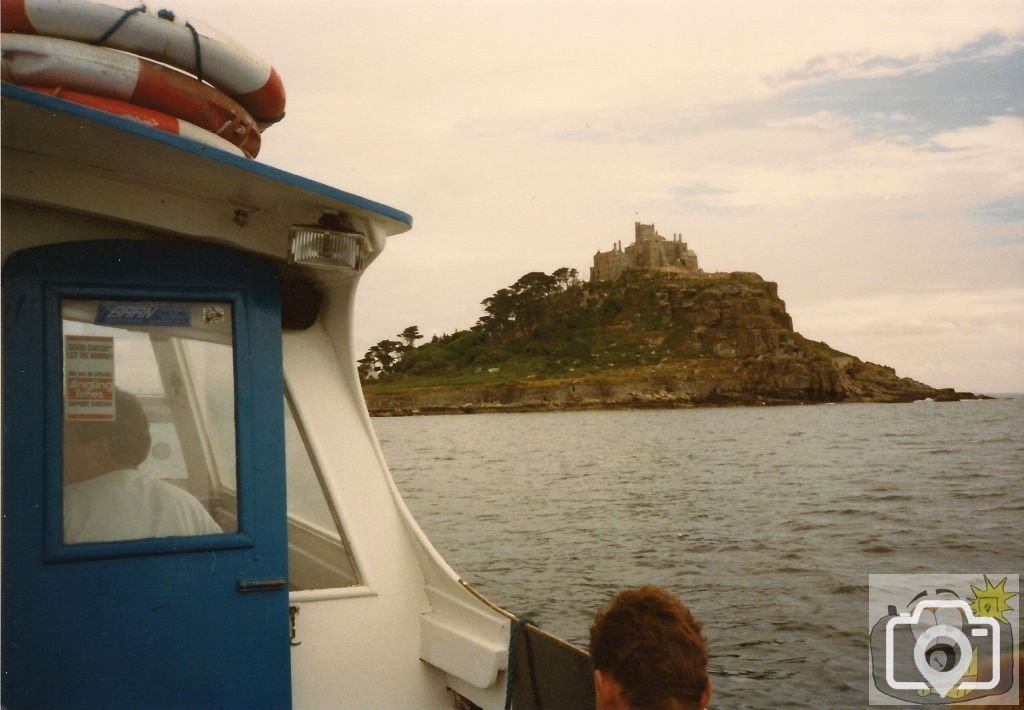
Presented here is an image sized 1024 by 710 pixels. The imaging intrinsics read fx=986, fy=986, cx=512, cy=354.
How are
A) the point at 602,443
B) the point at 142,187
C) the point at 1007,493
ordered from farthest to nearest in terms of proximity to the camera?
the point at 602,443 < the point at 1007,493 < the point at 142,187

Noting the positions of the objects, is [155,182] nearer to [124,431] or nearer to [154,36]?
[154,36]

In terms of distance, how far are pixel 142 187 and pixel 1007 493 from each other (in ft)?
113

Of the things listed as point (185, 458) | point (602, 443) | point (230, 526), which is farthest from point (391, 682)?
point (602, 443)

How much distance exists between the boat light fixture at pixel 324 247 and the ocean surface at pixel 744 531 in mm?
9148

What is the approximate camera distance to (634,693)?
210cm

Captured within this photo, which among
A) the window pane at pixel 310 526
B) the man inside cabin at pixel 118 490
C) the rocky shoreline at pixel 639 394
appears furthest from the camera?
the rocky shoreline at pixel 639 394

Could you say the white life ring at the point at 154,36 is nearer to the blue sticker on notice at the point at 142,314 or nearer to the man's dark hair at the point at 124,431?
the blue sticker on notice at the point at 142,314

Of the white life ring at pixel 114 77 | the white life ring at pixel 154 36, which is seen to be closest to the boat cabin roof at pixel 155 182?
the white life ring at pixel 114 77

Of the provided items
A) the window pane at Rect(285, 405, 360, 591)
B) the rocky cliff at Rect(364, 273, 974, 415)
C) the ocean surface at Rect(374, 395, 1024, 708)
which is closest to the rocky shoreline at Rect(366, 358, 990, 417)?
the rocky cliff at Rect(364, 273, 974, 415)

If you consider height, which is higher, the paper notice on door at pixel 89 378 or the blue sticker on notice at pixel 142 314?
the blue sticker on notice at pixel 142 314

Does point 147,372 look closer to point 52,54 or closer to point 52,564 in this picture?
point 52,564

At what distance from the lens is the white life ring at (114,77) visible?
3305mm

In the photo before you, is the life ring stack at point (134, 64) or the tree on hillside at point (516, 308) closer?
the life ring stack at point (134, 64)

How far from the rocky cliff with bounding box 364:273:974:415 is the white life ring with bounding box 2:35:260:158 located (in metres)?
125
